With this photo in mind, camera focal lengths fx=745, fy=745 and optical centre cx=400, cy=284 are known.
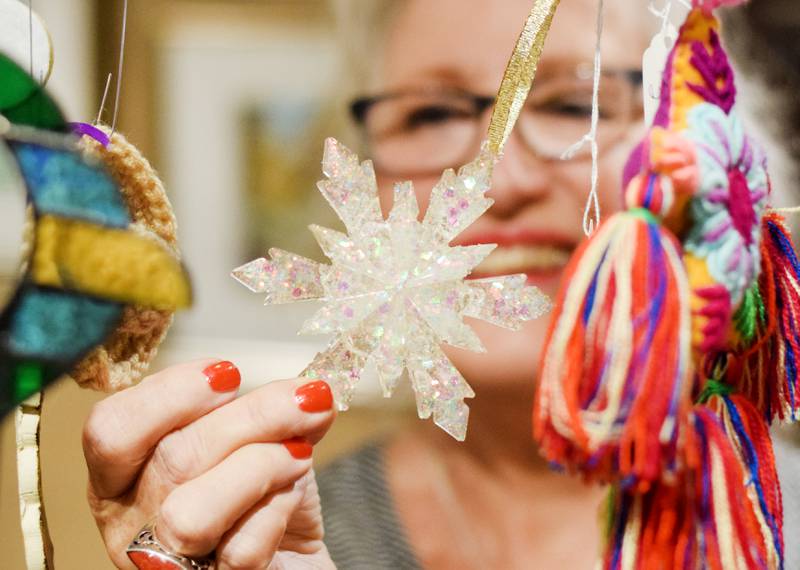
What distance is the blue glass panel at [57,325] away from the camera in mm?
461

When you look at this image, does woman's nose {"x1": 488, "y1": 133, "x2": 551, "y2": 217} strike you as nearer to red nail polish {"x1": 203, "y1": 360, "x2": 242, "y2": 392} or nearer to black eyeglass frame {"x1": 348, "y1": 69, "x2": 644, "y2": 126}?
black eyeglass frame {"x1": 348, "y1": 69, "x2": 644, "y2": 126}

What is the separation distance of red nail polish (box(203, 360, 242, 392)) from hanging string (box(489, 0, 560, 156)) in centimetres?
24

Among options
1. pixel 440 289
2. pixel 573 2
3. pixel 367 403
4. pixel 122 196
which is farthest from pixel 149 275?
pixel 573 2

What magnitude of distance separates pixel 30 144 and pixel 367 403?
39 cm

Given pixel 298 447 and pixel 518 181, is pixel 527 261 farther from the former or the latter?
pixel 298 447

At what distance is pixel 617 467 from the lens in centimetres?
36

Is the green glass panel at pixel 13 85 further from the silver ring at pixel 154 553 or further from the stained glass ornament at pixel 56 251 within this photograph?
the silver ring at pixel 154 553

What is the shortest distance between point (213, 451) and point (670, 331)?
0.29m

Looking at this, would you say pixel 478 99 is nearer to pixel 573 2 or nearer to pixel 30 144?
pixel 573 2

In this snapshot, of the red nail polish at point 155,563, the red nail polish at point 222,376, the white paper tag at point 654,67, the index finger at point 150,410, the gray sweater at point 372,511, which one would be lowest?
the gray sweater at point 372,511

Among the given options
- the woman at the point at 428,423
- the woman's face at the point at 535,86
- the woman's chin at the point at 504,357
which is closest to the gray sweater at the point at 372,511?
the woman at the point at 428,423

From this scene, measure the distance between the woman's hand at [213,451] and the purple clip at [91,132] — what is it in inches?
6.4

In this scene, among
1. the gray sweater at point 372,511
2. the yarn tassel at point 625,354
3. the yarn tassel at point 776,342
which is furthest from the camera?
the gray sweater at point 372,511

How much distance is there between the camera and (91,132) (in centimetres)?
50
